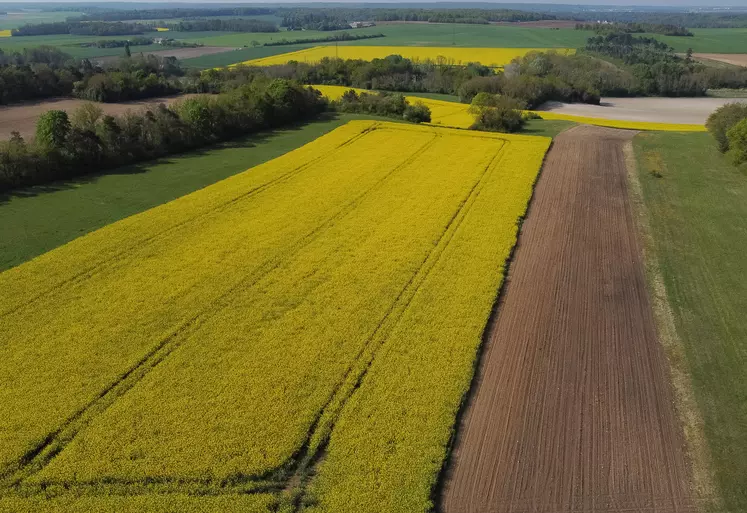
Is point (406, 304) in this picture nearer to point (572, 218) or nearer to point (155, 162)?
point (572, 218)

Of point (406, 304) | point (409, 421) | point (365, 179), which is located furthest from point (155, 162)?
point (409, 421)

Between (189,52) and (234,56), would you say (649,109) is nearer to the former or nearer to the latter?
(234,56)

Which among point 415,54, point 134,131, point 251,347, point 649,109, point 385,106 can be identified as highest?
point 415,54

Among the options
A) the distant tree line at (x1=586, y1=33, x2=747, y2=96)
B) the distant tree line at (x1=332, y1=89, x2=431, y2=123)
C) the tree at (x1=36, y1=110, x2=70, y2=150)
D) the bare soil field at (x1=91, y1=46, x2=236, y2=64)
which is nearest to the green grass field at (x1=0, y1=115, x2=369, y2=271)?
the tree at (x1=36, y1=110, x2=70, y2=150)

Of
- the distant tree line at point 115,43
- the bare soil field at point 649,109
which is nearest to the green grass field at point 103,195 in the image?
the bare soil field at point 649,109

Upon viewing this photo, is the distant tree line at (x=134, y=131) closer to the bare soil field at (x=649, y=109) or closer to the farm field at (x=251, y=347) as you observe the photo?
the farm field at (x=251, y=347)

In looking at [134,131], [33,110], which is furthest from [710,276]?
[33,110]
